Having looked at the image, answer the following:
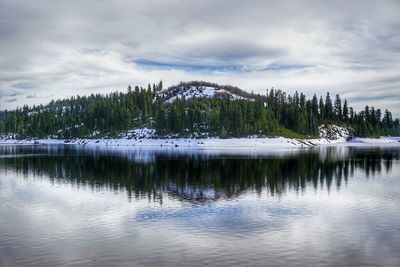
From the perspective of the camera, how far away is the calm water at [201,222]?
22.9 metres

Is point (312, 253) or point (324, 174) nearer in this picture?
point (312, 253)

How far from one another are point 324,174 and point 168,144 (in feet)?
449

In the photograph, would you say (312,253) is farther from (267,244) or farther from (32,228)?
(32,228)

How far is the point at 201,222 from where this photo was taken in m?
31.0

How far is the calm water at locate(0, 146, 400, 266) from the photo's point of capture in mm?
22922

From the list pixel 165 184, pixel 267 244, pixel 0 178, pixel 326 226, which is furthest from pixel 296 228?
pixel 0 178

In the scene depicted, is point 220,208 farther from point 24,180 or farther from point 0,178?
point 0,178

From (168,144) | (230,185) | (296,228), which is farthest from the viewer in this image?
(168,144)

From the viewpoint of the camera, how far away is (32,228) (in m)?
30.0

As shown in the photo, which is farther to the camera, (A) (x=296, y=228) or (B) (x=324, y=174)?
(B) (x=324, y=174)

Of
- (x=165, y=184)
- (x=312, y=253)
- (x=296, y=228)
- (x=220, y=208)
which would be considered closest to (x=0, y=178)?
(x=165, y=184)

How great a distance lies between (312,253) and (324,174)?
43.6 m

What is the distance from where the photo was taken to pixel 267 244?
2508 centimetres

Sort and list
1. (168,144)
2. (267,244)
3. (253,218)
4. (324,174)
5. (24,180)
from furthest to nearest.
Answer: (168,144)
(324,174)
(24,180)
(253,218)
(267,244)
